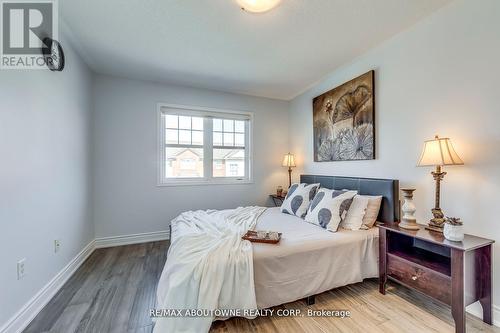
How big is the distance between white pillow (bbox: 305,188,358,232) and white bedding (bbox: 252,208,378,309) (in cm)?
9

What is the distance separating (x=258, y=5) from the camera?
5.67 feet

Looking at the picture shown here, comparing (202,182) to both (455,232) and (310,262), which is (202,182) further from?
(455,232)

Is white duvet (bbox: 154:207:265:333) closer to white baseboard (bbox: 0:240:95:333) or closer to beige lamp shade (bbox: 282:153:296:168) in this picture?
white baseboard (bbox: 0:240:95:333)

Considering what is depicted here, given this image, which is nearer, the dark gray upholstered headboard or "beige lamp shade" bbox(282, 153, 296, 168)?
the dark gray upholstered headboard

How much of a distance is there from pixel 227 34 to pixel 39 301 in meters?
2.98

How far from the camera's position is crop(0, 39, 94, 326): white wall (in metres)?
1.44

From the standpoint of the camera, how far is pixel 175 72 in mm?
3051

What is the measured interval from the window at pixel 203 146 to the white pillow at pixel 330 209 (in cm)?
185

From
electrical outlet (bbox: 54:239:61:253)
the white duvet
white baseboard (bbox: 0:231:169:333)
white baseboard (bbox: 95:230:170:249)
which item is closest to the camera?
the white duvet

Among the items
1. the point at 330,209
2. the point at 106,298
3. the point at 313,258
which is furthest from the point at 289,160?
the point at 106,298

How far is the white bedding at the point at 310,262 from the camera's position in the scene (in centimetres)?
163

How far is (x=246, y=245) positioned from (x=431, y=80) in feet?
7.60

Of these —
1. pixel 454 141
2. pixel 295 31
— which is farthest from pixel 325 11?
pixel 454 141
